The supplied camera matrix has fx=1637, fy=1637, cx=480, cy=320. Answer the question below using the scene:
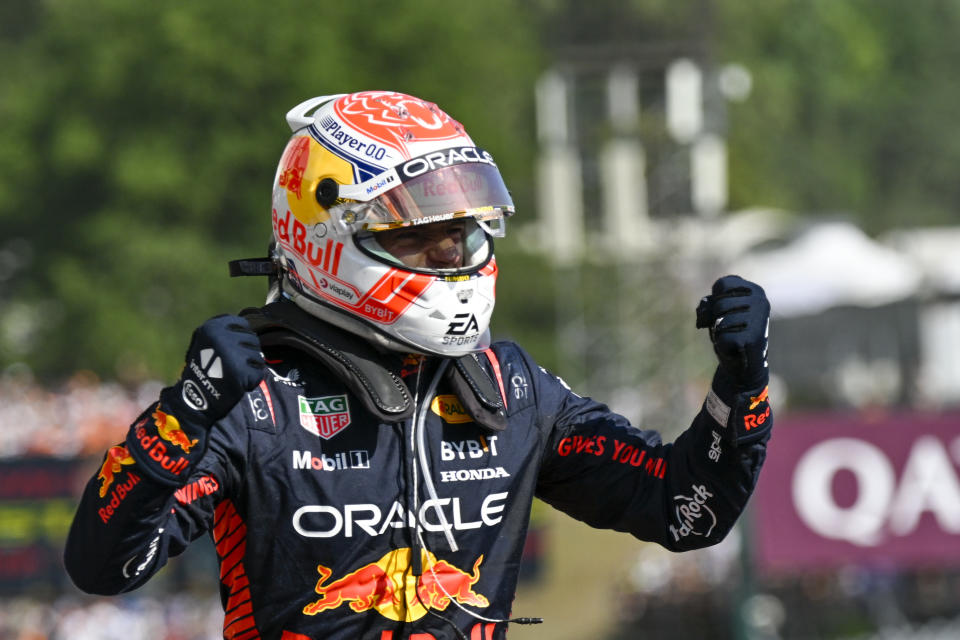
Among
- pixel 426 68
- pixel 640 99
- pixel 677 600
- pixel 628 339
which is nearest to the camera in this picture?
pixel 677 600

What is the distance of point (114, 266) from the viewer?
1289 inches

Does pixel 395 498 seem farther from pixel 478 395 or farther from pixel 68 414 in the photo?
pixel 68 414

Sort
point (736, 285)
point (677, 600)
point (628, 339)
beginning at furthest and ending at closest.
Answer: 1. point (628, 339)
2. point (677, 600)
3. point (736, 285)

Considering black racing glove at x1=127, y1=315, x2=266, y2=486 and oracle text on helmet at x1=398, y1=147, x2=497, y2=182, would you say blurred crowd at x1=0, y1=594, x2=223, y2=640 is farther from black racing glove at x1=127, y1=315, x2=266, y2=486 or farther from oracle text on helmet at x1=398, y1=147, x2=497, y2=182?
black racing glove at x1=127, y1=315, x2=266, y2=486

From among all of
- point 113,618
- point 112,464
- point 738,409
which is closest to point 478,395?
point 738,409

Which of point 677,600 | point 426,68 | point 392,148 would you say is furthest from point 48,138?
point 392,148

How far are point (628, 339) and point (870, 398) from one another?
8.44 m

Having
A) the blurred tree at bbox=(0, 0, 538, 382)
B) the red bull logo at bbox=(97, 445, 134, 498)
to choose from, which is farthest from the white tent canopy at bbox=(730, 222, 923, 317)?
the red bull logo at bbox=(97, 445, 134, 498)

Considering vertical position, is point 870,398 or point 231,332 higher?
point 231,332

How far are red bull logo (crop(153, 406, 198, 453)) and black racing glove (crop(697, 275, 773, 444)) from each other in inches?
39.9

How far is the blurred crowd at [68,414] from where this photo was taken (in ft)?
64.7

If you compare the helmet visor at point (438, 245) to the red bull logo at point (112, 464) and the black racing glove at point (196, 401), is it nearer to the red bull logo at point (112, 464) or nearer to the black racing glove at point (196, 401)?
the black racing glove at point (196, 401)

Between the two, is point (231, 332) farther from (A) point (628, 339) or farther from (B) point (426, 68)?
(B) point (426, 68)

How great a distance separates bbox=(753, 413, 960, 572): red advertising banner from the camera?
11336 millimetres
